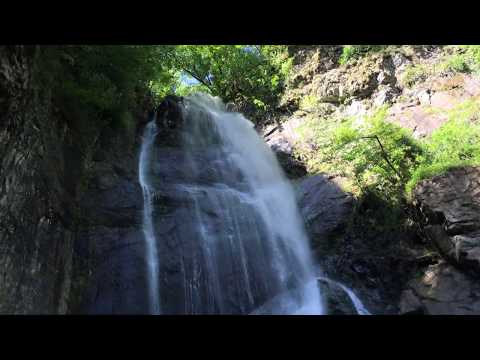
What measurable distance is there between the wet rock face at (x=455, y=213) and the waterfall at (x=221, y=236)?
10.3ft

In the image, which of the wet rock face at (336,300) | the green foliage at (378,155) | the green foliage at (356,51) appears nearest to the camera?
the wet rock face at (336,300)

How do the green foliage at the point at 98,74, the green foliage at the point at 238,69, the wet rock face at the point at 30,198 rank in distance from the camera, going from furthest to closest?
the green foliage at the point at 238,69 < the green foliage at the point at 98,74 < the wet rock face at the point at 30,198

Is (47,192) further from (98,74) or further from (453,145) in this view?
(453,145)

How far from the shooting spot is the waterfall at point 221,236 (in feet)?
30.0

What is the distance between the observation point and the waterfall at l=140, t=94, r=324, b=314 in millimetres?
9133

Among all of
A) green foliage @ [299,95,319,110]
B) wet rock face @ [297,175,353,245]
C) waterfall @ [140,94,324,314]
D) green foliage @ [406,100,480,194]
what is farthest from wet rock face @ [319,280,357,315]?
green foliage @ [299,95,319,110]

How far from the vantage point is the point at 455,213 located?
31.2 feet

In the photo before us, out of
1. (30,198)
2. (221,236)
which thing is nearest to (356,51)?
(221,236)

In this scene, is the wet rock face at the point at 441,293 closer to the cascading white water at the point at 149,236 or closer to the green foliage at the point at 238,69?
the cascading white water at the point at 149,236

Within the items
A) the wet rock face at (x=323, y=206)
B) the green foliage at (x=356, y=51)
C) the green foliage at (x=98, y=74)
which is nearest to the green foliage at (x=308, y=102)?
the green foliage at (x=356, y=51)

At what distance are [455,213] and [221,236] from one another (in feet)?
18.1

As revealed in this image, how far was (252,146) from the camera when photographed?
16016 mm

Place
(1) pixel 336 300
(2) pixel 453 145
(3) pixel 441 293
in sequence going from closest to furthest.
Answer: (3) pixel 441 293, (1) pixel 336 300, (2) pixel 453 145
